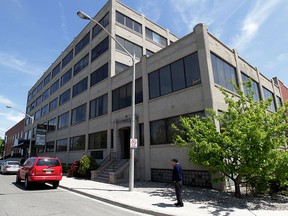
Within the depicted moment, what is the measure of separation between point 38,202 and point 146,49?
68.0 ft

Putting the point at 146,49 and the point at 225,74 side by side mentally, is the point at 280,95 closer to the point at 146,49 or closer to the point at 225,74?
the point at 225,74

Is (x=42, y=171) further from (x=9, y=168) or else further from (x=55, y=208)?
(x=9, y=168)

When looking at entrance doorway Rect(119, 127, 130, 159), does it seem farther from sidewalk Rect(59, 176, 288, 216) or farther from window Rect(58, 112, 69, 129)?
window Rect(58, 112, 69, 129)

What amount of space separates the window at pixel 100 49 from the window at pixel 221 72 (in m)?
13.0

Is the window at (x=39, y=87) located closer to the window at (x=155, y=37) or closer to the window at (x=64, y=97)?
the window at (x=64, y=97)

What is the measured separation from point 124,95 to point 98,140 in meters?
5.88

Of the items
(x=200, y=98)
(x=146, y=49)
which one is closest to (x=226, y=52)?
(x=200, y=98)

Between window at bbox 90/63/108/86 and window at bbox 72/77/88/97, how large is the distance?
5.79 feet

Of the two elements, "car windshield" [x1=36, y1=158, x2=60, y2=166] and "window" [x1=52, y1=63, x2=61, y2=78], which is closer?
"car windshield" [x1=36, y1=158, x2=60, y2=166]

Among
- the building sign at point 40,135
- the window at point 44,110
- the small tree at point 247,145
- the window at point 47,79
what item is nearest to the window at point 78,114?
the building sign at point 40,135

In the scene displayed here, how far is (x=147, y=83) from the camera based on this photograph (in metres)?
16.8

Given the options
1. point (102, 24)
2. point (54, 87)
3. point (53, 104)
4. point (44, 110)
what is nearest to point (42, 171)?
point (102, 24)

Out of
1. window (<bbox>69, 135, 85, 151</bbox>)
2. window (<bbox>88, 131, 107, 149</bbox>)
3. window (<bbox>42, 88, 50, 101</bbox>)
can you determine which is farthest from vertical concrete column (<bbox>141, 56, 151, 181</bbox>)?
window (<bbox>42, 88, 50, 101</bbox>)

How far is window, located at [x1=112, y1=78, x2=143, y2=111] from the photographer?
1770 centimetres
